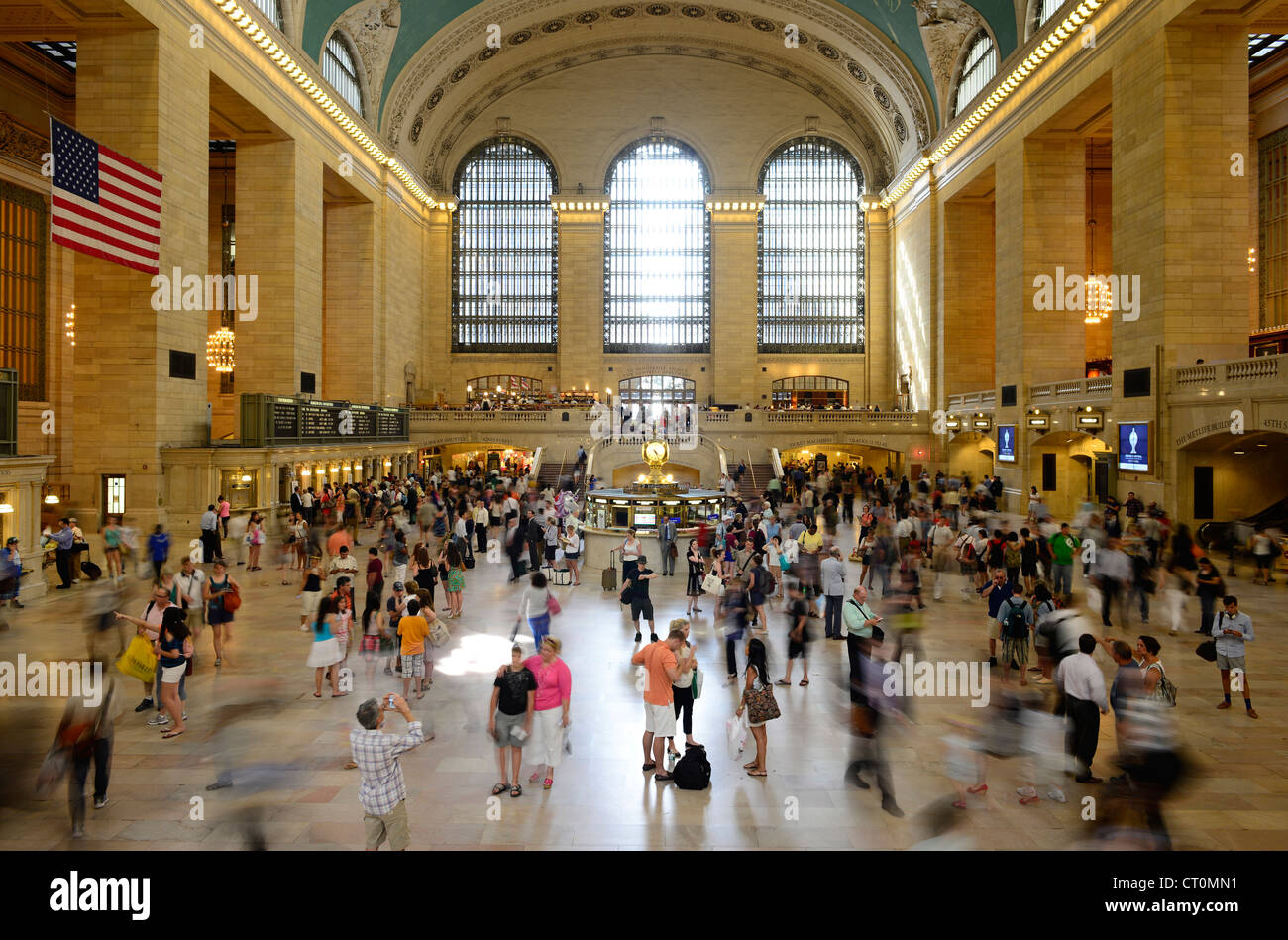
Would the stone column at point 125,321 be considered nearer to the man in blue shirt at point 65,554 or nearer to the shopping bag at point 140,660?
the man in blue shirt at point 65,554

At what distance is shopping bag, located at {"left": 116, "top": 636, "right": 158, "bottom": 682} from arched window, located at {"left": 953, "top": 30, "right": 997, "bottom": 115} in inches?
1150

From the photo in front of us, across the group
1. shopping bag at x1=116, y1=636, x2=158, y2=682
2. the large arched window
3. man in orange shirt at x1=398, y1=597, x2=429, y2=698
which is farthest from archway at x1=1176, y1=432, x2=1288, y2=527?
the large arched window

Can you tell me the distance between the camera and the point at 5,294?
2195cm

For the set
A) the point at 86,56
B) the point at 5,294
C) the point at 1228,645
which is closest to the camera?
the point at 1228,645

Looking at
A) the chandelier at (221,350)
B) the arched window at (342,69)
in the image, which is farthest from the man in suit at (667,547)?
the chandelier at (221,350)

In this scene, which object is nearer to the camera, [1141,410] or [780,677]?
[780,677]

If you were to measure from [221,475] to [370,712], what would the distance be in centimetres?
1550

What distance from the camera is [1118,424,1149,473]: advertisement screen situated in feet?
57.9

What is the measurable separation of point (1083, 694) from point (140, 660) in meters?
7.51

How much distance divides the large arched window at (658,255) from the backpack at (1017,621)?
3416 centimetres

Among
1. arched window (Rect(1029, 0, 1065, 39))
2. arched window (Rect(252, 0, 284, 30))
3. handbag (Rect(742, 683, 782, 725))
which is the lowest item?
handbag (Rect(742, 683, 782, 725))

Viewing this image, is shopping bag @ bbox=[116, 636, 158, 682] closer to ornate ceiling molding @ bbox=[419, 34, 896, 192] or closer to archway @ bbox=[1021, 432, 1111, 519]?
archway @ bbox=[1021, 432, 1111, 519]

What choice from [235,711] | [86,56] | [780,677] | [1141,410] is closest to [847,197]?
[1141,410]
